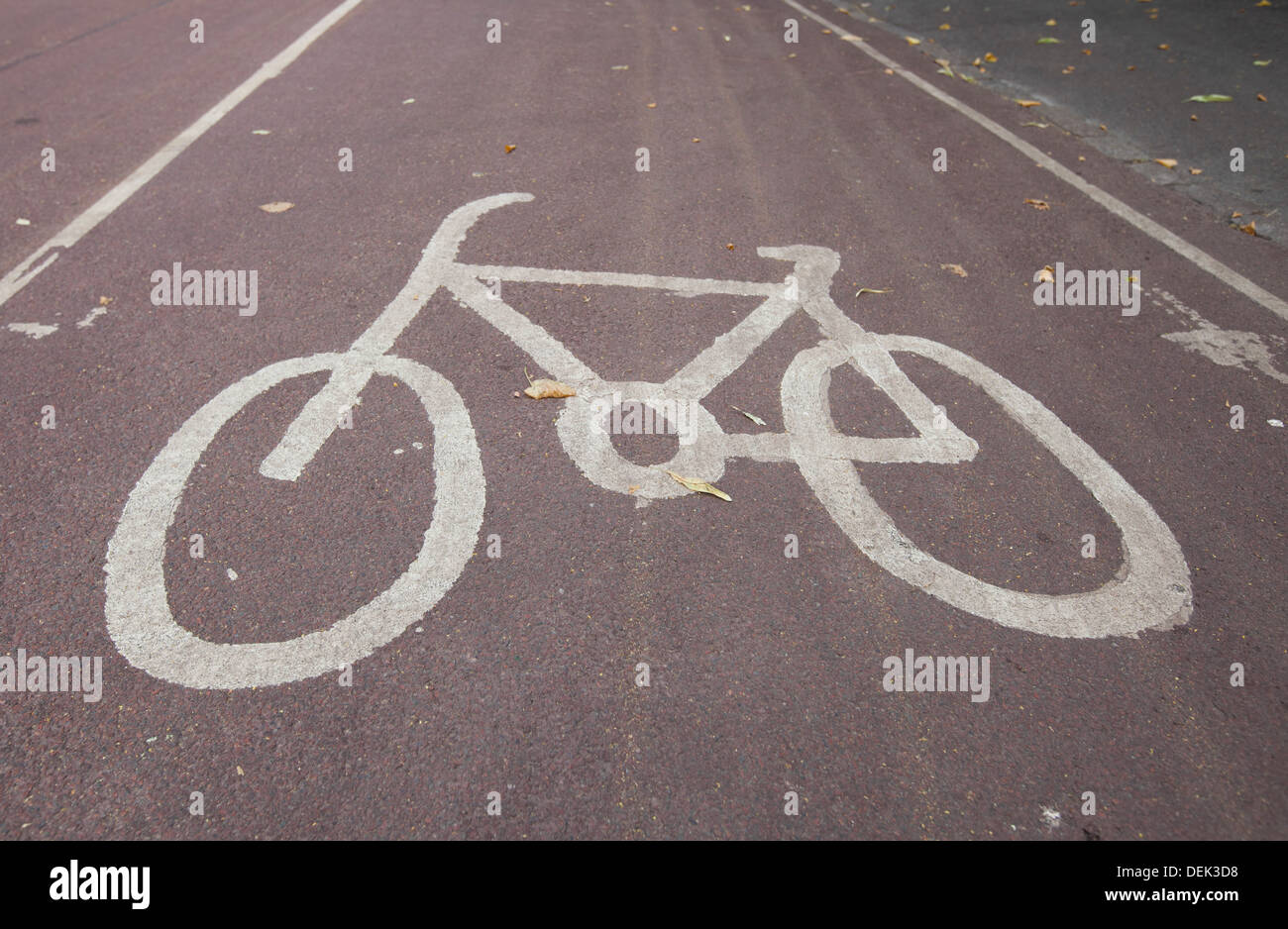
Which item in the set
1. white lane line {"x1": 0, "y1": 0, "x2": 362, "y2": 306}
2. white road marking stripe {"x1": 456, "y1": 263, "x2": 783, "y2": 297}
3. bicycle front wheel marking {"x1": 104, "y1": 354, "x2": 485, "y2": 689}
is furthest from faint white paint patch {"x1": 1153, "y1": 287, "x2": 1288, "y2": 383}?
white lane line {"x1": 0, "y1": 0, "x2": 362, "y2": 306}

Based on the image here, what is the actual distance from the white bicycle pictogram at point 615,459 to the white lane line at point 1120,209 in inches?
78.3

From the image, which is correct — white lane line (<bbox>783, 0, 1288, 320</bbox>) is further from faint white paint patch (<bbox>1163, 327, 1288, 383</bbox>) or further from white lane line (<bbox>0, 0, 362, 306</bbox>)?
white lane line (<bbox>0, 0, 362, 306</bbox>)

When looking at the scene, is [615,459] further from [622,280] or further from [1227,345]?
[1227,345]

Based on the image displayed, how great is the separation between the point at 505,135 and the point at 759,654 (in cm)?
528

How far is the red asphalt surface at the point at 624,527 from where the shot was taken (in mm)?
2326

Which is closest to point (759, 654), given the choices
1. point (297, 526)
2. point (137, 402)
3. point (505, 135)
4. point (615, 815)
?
point (615, 815)

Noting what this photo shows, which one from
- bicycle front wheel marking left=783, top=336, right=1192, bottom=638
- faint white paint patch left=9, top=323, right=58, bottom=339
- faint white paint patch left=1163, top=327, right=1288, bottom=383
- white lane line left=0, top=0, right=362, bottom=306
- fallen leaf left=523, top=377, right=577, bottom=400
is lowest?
bicycle front wheel marking left=783, top=336, right=1192, bottom=638

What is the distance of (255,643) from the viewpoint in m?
2.63

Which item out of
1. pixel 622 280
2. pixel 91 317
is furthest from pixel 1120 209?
pixel 91 317

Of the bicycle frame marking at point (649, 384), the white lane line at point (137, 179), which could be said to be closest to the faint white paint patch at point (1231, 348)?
the bicycle frame marking at point (649, 384)

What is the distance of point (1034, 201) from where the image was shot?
5.82m

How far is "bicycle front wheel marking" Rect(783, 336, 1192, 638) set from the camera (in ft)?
9.39

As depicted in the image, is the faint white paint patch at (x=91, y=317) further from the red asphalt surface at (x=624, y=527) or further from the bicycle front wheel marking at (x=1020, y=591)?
the bicycle front wheel marking at (x=1020, y=591)

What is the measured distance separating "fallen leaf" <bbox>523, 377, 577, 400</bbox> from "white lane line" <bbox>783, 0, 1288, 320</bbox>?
385 centimetres
